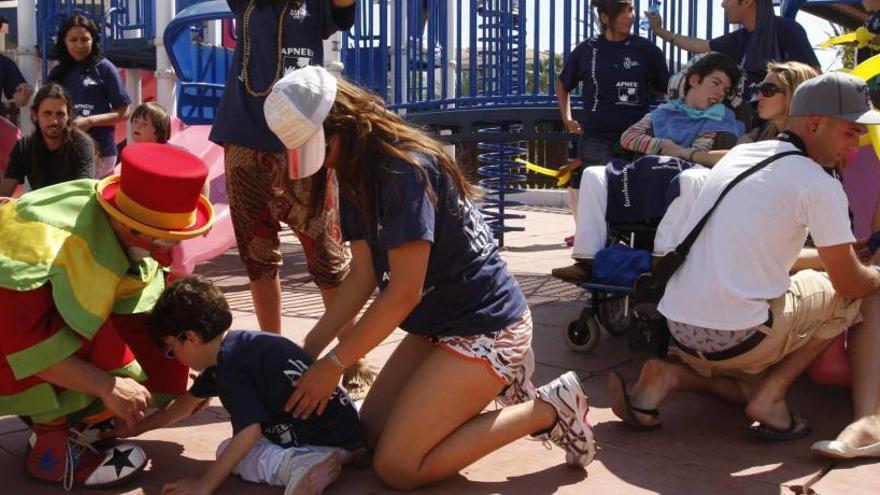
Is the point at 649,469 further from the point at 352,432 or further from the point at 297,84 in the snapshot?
the point at 297,84

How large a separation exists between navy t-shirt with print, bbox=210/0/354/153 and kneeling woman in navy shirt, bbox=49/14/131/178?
8.52 feet

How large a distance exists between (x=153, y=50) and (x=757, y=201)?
892 centimetres

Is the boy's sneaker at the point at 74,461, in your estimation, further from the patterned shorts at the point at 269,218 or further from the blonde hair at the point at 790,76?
the blonde hair at the point at 790,76

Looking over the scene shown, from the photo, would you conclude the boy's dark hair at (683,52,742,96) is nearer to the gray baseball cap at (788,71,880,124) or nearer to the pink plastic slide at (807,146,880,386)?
the pink plastic slide at (807,146,880,386)

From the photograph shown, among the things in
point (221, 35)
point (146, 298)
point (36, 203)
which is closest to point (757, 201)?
point (146, 298)

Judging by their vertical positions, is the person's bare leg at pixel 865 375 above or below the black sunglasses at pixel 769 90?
below

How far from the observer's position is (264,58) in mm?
4023

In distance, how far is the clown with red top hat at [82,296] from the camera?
9.55 ft

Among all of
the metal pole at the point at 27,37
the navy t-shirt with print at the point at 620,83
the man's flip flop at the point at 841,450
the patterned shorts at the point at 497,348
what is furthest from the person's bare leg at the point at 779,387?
the metal pole at the point at 27,37

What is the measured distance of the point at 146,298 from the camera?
3369 mm

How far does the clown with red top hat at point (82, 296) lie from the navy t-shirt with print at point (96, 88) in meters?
3.36

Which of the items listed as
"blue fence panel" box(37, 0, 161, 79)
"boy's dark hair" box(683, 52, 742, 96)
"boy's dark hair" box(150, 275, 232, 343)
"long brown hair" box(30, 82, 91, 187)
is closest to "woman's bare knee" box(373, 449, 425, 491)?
"boy's dark hair" box(150, 275, 232, 343)

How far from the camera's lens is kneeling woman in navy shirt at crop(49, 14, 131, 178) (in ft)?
20.9

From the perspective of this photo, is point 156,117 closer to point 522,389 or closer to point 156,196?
point 156,196
